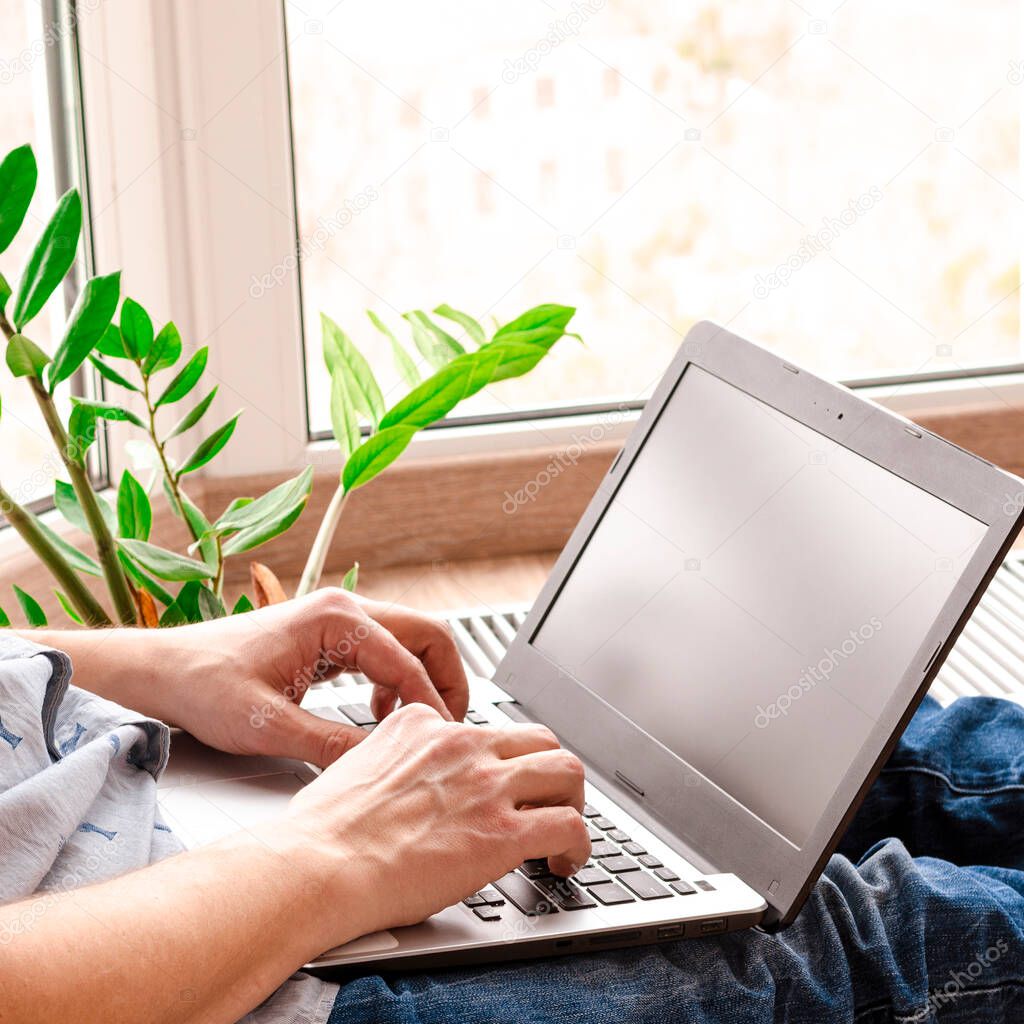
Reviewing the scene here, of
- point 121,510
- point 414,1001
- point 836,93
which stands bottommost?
point 414,1001

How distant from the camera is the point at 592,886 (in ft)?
2.27

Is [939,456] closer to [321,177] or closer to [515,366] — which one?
[515,366]

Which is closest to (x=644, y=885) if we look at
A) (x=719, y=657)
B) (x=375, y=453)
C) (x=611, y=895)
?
(x=611, y=895)

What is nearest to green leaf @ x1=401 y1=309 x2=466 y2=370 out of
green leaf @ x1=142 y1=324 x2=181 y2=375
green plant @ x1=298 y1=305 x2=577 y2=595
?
green plant @ x1=298 y1=305 x2=577 y2=595

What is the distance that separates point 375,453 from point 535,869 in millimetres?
423

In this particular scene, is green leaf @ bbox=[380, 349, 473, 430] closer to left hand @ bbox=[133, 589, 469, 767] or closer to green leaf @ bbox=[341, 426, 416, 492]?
green leaf @ bbox=[341, 426, 416, 492]

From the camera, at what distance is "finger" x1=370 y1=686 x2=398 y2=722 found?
0.85m

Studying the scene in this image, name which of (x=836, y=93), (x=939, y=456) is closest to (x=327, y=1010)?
(x=939, y=456)

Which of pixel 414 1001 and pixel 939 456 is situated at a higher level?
pixel 939 456

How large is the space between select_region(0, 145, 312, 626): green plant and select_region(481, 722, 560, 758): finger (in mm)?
323

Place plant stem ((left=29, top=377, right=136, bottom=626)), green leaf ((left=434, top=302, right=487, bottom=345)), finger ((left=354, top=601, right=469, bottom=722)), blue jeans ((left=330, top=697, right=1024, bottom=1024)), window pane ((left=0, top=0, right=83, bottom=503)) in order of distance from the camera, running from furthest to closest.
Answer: window pane ((left=0, top=0, right=83, bottom=503)) → green leaf ((left=434, top=302, right=487, bottom=345)) → plant stem ((left=29, top=377, right=136, bottom=626)) → finger ((left=354, top=601, right=469, bottom=722)) → blue jeans ((left=330, top=697, right=1024, bottom=1024))

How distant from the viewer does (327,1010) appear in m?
0.58

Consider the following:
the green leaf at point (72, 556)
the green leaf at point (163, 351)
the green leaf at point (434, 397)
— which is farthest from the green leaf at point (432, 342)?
the green leaf at point (72, 556)

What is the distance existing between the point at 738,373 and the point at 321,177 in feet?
2.14
